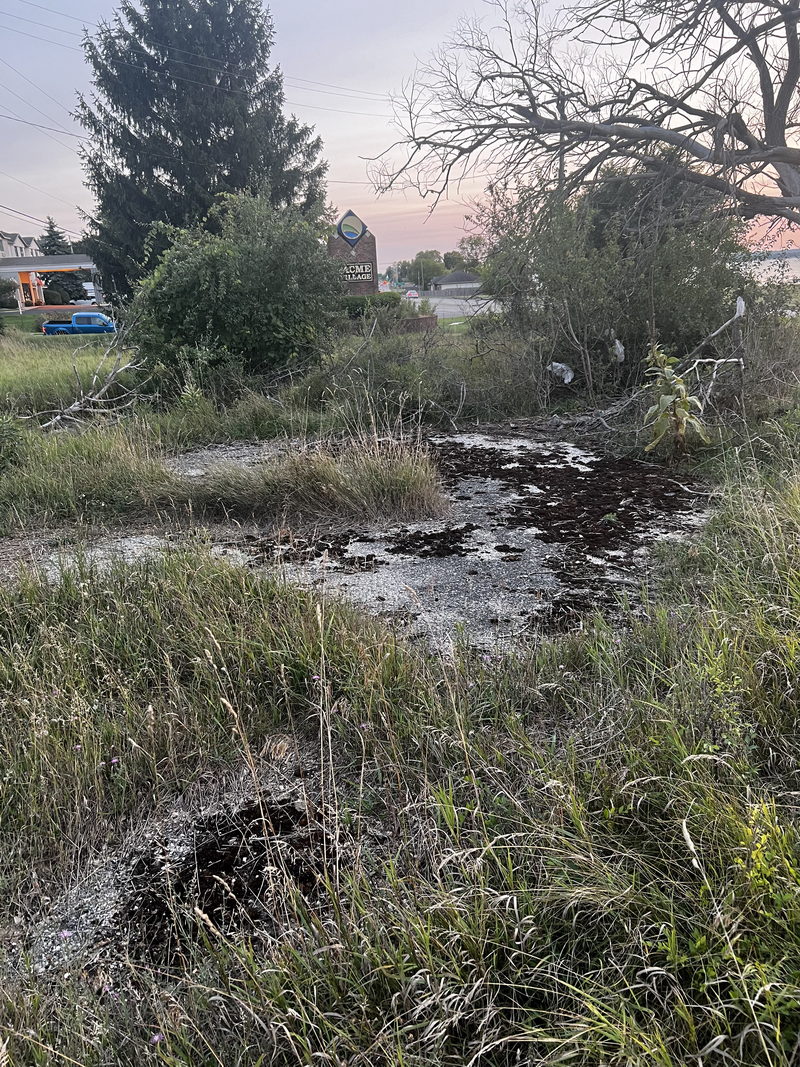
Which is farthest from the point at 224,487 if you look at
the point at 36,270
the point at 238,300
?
the point at 36,270

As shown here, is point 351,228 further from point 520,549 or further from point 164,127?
point 520,549

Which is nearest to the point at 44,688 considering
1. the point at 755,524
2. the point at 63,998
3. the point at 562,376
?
the point at 63,998

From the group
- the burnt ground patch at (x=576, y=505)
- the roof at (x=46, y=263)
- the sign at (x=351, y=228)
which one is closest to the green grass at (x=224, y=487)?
the burnt ground patch at (x=576, y=505)

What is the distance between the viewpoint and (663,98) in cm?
950

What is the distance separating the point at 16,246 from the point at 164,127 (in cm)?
6888

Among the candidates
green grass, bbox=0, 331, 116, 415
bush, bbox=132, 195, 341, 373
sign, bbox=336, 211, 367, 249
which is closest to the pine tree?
sign, bbox=336, 211, 367, 249

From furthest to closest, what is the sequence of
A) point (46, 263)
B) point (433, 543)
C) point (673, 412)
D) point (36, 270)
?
point (46, 263)
point (36, 270)
point (673, 412)
point (433, 543)

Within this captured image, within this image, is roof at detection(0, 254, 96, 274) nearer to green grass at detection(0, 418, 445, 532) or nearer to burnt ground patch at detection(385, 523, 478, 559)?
green grass at detection(0, 418, 445, 532)

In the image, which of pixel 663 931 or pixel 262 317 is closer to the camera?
pixel 663 931

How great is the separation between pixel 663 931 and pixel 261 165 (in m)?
28.6

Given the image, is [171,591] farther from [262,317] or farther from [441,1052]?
[262,317]

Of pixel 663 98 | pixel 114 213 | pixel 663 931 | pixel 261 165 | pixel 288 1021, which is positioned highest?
pixel 261 165

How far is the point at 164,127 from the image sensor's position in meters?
25.0

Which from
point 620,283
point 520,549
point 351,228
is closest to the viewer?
point 520,549
